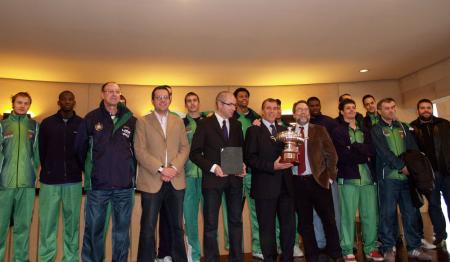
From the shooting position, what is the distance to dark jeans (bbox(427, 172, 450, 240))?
430cm

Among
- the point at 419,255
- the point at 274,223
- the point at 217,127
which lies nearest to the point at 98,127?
the point at 217,127

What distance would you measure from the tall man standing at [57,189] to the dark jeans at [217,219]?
58.0 inches

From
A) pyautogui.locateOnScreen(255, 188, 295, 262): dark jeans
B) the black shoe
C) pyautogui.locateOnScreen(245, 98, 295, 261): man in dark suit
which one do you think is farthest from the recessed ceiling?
the black shoe

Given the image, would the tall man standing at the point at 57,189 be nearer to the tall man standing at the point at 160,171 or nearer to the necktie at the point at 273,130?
the tall man standing at the point at 160,171

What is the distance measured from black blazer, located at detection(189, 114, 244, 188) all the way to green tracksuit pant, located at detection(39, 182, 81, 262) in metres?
1.44

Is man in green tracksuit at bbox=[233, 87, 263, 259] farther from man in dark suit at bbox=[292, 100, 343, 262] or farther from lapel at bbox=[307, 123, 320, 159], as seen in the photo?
man in dark suit at bbox=[292, 100, 343, 262]

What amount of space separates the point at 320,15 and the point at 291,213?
2.82m

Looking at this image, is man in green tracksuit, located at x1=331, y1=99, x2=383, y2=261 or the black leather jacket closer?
man in green tracksuit, located at x1=331, y1=99, x2=383, y2=261

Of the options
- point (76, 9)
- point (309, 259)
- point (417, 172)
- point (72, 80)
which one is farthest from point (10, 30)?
point (417, 172)

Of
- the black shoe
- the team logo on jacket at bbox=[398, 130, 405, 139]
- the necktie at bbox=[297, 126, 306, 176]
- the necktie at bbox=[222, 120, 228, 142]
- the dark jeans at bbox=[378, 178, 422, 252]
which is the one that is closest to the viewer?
the necktie at bbox=[222, 120, 228, 142]

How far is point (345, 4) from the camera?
4.45 metres

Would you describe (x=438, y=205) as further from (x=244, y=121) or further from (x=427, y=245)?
(x=244, y=121)

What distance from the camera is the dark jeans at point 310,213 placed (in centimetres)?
342

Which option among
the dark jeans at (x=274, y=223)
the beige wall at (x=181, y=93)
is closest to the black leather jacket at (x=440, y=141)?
the dark jeans at (x=274, y=223)
